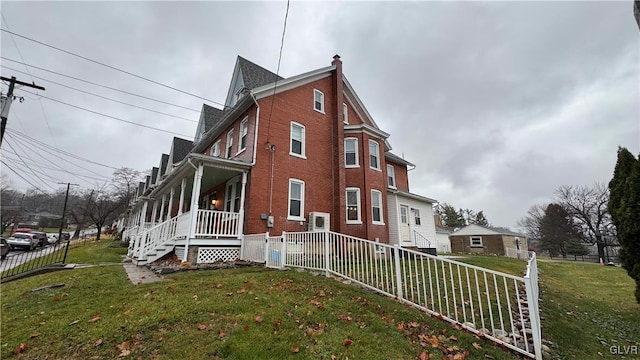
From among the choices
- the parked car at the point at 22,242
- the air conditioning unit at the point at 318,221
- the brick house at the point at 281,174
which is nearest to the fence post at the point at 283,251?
the brick house at the point at 281,174

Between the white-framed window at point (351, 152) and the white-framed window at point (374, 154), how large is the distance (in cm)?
92

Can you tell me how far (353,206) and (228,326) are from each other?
10.6 meters

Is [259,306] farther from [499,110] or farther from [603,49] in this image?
[499,110]

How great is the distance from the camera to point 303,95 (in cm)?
1433

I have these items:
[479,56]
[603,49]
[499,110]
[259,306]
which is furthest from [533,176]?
[259,306]

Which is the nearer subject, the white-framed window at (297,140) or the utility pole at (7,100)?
the utility pole at (7,100)

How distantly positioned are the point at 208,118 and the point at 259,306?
730 inches

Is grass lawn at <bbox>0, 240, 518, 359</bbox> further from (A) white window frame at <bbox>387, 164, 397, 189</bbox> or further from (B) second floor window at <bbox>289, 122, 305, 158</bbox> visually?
(A) white window frame at <bbox>387, 164, 397, 189</bbox>

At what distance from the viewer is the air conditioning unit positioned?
1249 cm

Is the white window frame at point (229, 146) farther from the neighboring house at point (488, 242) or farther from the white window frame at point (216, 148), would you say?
the neighboring house at point (488, 242)

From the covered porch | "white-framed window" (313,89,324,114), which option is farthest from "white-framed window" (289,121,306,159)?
the covered porch

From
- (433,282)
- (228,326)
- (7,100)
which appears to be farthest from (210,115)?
(228,326)

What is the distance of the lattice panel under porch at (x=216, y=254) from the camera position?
9.89 m

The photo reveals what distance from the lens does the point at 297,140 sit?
13.5 metres
